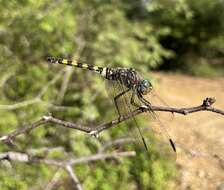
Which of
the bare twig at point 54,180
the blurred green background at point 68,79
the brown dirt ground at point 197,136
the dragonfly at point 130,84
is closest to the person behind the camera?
the dragonfly at point 130,84

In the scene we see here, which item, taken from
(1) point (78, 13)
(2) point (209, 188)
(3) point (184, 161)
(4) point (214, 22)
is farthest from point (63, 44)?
(4) point (214, 22)

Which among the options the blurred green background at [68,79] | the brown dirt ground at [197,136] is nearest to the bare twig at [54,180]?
the blurred green background at [68,79]

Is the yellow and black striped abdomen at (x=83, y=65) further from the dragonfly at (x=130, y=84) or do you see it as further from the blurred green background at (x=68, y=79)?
the blurred green background at (x=68, y=79)

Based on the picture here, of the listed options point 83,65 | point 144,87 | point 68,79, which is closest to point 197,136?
point 68,79

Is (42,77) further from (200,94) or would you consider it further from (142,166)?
(200,94)

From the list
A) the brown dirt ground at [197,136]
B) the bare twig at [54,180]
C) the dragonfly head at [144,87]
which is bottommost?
the bare twig at [54,180]

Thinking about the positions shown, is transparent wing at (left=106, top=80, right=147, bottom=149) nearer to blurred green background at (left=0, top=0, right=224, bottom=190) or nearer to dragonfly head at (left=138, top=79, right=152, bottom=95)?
dragonfly head at (left=138, top=79, right=152, bottom=95)

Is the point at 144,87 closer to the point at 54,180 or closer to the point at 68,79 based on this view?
the point at 54,180
